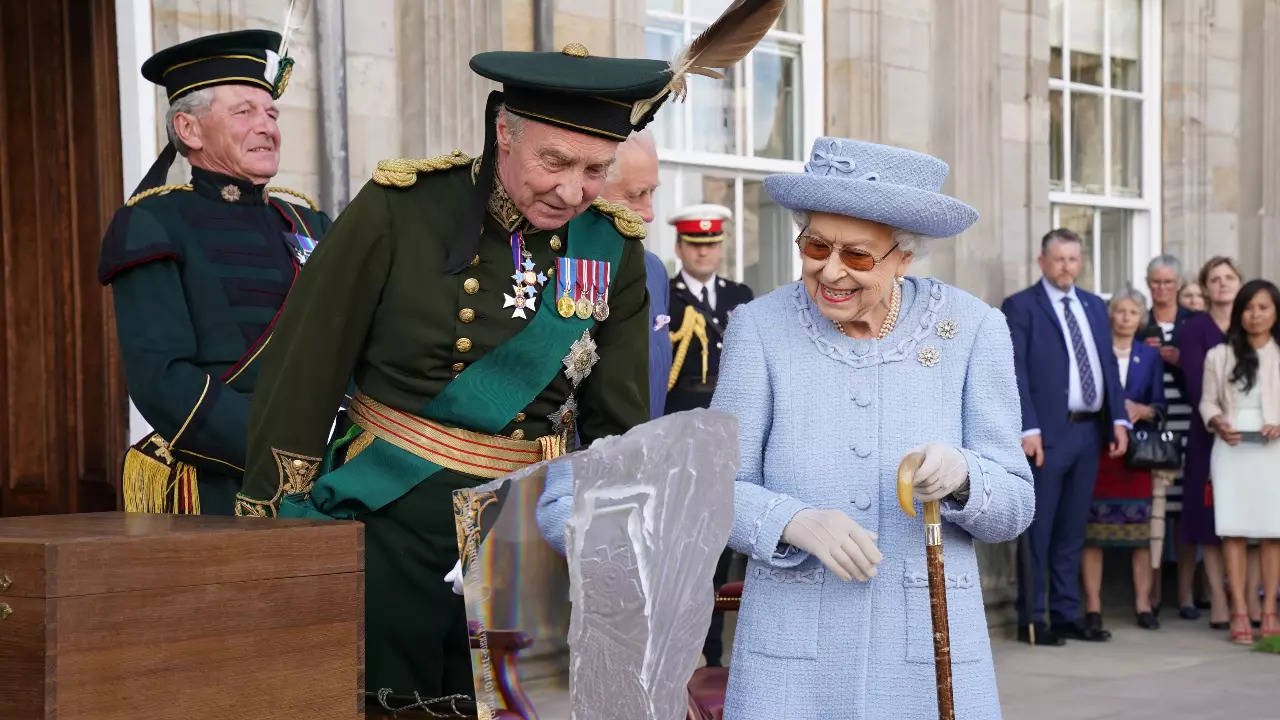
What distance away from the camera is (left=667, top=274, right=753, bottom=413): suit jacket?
6887mm

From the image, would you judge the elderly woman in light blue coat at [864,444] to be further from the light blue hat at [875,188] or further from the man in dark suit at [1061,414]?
the man in dark suit at [1061,414]

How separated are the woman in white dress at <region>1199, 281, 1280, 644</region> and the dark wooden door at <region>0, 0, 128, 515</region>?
5675 millimetres

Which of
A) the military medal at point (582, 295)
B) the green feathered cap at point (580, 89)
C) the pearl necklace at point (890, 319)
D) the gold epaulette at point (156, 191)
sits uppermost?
the green feathered cap at point (580, 89)

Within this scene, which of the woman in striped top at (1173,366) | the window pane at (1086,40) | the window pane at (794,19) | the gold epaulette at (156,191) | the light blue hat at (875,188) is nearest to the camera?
the light blue hat at (875,188)

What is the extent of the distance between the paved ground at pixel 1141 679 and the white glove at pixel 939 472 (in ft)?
12.6

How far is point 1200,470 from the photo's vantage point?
351 inches

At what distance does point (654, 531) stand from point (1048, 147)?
7539 millimetres

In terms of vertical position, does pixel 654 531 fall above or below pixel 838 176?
below

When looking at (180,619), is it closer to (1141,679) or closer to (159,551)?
(159,551)

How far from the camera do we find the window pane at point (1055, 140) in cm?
966

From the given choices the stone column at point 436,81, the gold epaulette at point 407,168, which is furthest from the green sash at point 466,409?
the stone column at point 436,81

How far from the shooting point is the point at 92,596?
1.90 m

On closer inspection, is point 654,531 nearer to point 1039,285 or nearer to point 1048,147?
point 1039,285

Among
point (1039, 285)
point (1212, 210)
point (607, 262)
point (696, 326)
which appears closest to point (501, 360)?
point (607, 262)
